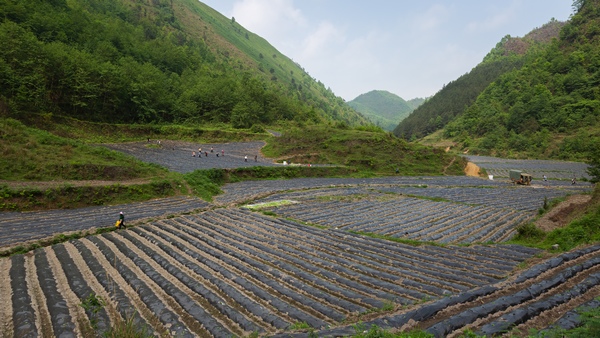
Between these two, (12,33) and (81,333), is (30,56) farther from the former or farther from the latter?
(81,333)

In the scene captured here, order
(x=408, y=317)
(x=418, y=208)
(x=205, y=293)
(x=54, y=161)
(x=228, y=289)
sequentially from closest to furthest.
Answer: (x=408, y=317) < (x=205, y=293) < (x=228, y=289) < (x=54, y=161) < (x=418, y=208)

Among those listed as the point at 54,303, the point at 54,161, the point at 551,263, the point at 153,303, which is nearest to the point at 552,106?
the point at 551,263

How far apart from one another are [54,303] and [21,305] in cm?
71

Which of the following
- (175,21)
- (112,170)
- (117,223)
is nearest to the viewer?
(117,223)

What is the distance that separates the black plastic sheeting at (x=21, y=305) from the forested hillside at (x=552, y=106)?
70.8 metres

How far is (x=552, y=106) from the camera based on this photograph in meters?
68.8

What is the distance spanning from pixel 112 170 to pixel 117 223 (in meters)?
8.61

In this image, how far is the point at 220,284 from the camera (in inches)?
352

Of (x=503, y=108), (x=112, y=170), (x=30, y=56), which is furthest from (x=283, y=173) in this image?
(x=503, y=108)

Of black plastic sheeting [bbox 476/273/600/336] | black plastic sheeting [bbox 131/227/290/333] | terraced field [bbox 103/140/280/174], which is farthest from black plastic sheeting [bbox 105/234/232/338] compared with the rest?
terraced field [bbox 103/140/280/174]

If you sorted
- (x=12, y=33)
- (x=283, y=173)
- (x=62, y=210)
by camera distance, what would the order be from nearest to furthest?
(x=62, y=210)
(x=283, y=173)
(x=12, y=33)

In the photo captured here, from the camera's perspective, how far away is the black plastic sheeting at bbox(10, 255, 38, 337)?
6.62 metres

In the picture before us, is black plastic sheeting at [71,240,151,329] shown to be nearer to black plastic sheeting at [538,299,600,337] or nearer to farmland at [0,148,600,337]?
farmland at [0,148,600,337]

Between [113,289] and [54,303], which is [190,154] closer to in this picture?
[113,289]
